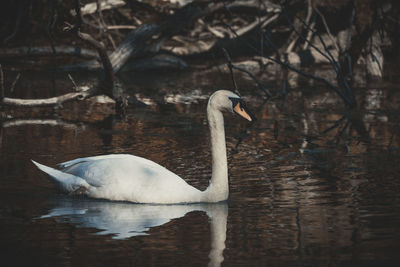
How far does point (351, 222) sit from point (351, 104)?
6.90 m

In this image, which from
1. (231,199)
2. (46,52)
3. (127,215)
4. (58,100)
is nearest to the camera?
(127,215)

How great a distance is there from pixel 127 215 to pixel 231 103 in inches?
56.7

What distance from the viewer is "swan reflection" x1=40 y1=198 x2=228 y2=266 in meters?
6.61

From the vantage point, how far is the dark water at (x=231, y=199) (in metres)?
5.96

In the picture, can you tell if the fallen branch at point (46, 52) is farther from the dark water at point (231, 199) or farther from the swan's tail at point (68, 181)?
the swan's tail at point (68, 181)

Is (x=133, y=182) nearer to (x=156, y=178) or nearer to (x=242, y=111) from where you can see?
(x=156, y=178)

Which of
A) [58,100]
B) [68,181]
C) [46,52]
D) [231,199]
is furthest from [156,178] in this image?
[46,52]

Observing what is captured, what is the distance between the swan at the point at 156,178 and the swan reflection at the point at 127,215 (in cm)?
8

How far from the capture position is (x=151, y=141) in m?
11.1

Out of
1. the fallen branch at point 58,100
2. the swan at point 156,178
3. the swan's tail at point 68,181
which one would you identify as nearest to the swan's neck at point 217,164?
the swan at point 156,178

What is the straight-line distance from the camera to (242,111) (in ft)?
24.9

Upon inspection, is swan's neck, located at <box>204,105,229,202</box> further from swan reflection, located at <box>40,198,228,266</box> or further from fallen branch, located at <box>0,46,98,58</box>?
fallen branch, located at <box>0,46,98,58</box>

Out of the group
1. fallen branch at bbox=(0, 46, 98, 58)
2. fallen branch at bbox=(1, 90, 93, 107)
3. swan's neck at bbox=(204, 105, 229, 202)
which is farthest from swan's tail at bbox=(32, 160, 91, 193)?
fallen branch at bbox=(0, 46, 98, 58)

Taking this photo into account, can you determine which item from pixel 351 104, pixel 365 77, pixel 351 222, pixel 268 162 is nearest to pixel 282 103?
pixel 351 104
